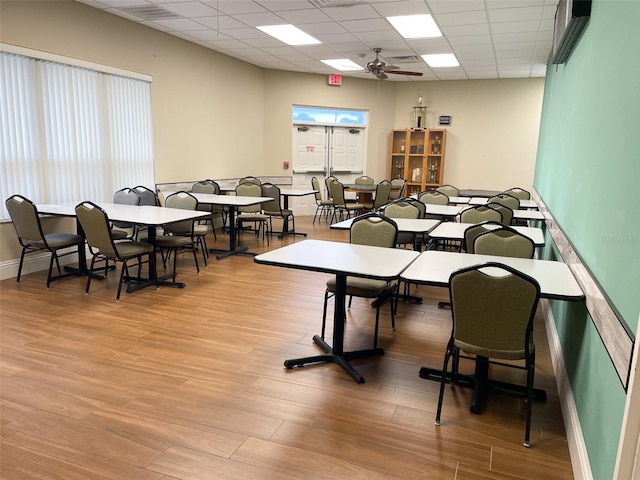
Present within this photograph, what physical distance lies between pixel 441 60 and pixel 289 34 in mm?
3065

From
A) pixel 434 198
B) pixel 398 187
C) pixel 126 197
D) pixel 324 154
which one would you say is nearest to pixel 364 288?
pixel 434 198

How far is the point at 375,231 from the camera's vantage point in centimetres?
402

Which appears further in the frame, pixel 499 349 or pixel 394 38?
pixel 394 38

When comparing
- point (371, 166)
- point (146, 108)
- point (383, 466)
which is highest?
point (146, 108)

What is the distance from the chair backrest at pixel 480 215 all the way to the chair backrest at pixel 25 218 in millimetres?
4412

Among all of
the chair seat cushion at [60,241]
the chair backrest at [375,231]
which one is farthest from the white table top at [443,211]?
the chair seat cushion at [60,241]

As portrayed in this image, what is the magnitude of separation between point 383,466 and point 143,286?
3538mm

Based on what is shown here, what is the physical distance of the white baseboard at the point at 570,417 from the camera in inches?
82.3

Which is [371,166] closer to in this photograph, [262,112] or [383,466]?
[262,112]

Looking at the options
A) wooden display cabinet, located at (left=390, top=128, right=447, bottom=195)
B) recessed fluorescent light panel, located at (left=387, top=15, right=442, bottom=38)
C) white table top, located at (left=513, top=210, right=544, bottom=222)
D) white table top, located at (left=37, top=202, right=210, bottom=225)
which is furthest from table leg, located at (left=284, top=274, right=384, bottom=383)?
wooden display cabinet, located at (left=390, top=128, right=447, bottom=195)

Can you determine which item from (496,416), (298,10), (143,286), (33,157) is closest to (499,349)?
(496,416)

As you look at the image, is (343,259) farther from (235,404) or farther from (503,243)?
(503,243)

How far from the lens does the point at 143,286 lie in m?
4.98

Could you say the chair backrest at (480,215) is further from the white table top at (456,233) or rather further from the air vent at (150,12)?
the air vent at (150,12)
